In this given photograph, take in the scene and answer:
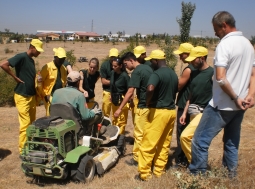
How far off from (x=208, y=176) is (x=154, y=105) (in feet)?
4.52

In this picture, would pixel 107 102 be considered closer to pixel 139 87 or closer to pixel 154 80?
pixel 139 87

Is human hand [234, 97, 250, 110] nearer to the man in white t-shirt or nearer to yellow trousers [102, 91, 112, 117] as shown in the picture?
the man in white t-shirt

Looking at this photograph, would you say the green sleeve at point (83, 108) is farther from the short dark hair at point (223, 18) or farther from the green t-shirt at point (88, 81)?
the short dark hair at point (223, 18)

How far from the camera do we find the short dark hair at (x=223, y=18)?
3.38 m

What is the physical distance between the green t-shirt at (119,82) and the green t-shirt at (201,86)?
1850mm

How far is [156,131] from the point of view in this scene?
4.60 m

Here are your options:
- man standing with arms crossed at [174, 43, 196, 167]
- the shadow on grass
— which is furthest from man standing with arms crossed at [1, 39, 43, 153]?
man standing with arms crossed at [174, 43, 196, 167]

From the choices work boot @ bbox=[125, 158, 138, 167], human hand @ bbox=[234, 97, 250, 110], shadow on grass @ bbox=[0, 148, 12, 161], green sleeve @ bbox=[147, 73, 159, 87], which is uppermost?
green sleeve @ bbox=[147, 73, 159, 87]

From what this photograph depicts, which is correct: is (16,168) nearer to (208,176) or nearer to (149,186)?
(149,186)

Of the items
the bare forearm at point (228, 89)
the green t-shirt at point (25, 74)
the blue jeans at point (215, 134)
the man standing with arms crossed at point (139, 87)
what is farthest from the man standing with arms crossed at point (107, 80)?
the bare forearm at point (228, 89)

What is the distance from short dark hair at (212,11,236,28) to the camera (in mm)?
3383

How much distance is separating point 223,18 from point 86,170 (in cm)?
294

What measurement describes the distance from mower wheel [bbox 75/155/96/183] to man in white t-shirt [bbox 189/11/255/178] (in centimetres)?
170

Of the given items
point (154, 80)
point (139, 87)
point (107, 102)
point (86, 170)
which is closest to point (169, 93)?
point (154, 80)
